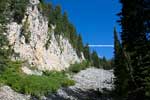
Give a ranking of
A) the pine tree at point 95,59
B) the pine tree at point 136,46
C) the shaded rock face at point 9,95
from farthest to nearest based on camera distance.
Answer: the pine tree at point 95,59 → the shaded rock face at point 9,95 → the pine tree at point 136,46

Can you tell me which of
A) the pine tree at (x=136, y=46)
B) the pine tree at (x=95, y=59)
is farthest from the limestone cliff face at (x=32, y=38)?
the pine tree at (x=95, y=59)

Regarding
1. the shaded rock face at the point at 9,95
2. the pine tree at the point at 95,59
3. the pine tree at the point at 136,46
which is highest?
the pine tree at the point at 95,59

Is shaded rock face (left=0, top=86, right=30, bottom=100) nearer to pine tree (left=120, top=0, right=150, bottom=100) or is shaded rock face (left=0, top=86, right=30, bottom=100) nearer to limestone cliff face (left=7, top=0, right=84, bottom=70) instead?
pine tree (left=120, top=0, right=150, bottom=100)

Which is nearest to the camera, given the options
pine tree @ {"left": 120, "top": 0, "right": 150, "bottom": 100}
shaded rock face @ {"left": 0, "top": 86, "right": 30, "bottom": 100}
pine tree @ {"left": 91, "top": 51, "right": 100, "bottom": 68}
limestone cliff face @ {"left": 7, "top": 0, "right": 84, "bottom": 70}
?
pine tree @ {"left": 120, "top": 0, "right": 150, "bottom": 100}

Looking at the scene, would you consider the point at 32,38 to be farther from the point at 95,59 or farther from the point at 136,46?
the point at 95,59

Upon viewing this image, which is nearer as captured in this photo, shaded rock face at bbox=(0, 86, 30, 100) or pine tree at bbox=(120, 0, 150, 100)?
pine tree at bbox=(120, 0, 150, 100)

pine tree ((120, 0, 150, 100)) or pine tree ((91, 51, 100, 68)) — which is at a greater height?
pine tree ((91, 51, 100, 68))

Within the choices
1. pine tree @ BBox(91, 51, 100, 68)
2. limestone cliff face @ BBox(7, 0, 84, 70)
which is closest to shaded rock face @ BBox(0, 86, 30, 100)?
limestone cliff face @ BBox(7, 0, 84, 70)

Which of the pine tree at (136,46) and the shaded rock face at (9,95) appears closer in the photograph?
the pine tree at (136,46)

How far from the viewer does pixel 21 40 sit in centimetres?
5278

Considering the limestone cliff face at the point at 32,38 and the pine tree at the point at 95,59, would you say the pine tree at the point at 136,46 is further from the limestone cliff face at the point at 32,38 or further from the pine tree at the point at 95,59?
the pine tree at the point at 95,59

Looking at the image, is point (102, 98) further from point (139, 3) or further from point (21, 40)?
point (21, 40)

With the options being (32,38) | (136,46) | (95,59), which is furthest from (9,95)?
(95,59)

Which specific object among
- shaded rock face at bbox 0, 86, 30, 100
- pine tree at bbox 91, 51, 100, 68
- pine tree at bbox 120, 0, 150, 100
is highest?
pine tree at bbox 91, 51, 100, 68
